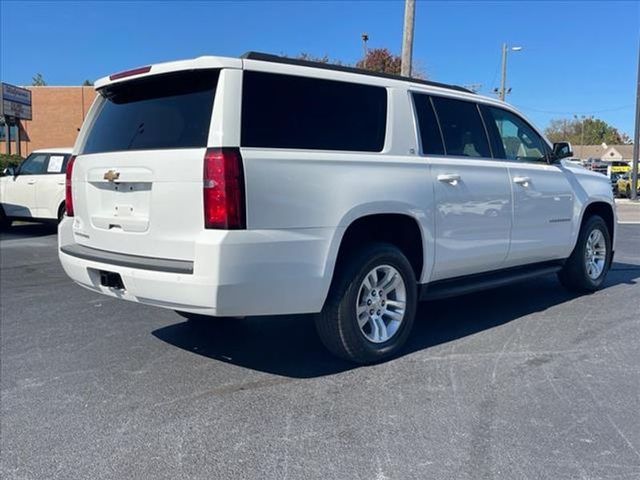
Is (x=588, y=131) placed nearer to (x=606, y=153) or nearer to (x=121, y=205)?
(x=606, y=153)

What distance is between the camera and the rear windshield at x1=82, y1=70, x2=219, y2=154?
3801mm

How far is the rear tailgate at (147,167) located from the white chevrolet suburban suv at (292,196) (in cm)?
1

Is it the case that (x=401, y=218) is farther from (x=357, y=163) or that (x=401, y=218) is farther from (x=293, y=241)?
(x=293, y=241)

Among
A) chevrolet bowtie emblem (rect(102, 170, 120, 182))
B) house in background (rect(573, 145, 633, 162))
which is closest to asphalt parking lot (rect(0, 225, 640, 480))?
chevrolet bowtie emblem (rect(102, 170, 120, 182))

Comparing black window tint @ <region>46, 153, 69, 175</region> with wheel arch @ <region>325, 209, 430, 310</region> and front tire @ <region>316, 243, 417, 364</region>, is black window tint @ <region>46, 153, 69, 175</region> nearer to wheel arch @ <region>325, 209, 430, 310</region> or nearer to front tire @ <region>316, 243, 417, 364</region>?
wheel arch @ <region>325, 209, 430, 310</region>

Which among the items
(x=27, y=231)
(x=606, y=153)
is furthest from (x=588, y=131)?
(x=27, y=231)

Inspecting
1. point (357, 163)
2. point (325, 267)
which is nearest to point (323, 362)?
point (325, 267)

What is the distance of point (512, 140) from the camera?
5863 millimetres

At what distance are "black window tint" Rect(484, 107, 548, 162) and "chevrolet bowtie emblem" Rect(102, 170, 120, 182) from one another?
10.9 ft

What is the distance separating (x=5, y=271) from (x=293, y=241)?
21.1ft

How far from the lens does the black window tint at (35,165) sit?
12.8 metres

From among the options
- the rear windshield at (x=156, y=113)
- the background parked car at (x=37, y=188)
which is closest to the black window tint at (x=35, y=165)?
the background parked car at (x=37, y=188)

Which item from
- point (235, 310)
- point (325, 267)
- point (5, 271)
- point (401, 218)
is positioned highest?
point (401, 218)

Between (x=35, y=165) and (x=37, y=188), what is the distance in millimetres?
629
